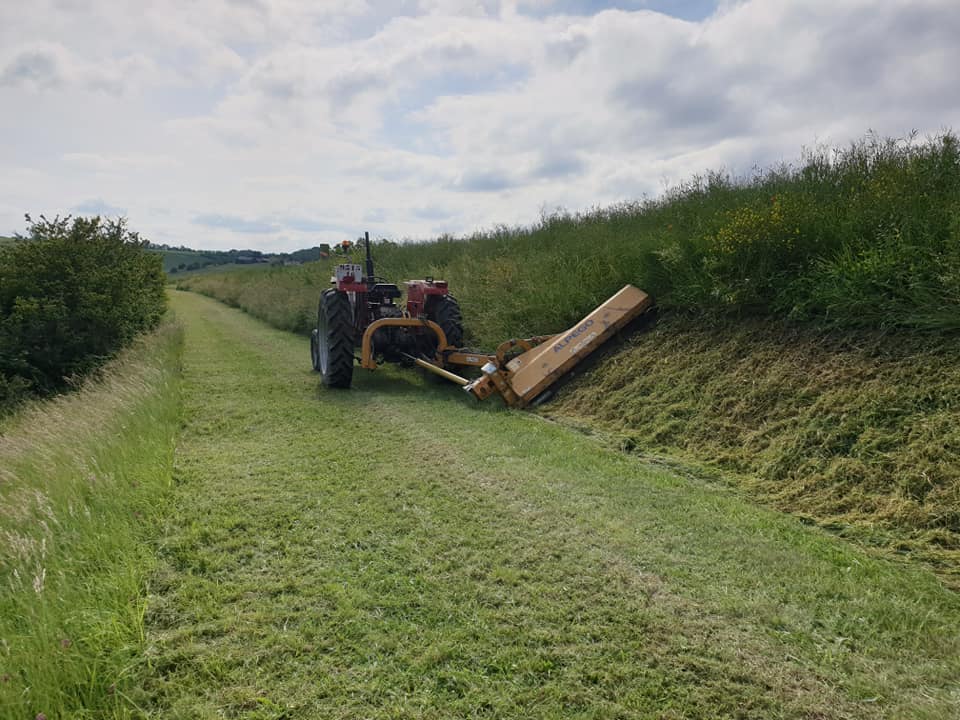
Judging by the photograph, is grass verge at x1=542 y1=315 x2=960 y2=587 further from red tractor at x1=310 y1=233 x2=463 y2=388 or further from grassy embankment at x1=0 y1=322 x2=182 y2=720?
grassy embankment at x1=0 y1=322 x2=182 y2=720

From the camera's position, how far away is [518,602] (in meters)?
3.05

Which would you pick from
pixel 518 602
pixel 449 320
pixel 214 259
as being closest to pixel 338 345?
pixel 449 320

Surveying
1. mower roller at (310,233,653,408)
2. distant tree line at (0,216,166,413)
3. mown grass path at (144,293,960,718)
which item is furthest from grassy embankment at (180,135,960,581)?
distant tree line at (0,216,166,413)

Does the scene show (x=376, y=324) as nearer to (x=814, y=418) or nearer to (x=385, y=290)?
(x=385, y=290)

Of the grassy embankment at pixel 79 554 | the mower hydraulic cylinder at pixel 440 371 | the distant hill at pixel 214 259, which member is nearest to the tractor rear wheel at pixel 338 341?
the mower hydraulic cylinder at pixel 440 371

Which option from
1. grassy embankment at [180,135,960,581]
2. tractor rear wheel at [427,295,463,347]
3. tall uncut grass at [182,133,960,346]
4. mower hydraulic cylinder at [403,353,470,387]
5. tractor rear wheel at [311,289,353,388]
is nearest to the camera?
grassy embankment at [180,135,960,581]

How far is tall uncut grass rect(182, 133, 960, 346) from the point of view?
5.14 m

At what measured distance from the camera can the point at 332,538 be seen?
3756 mm

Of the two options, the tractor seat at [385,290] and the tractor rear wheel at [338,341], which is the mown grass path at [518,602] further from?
the tractor seat at [385,290]

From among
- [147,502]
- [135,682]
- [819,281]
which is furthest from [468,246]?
[135,682]

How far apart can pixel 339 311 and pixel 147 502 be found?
453 centimetres

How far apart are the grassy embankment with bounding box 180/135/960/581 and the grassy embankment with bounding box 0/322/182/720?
12.5 ft

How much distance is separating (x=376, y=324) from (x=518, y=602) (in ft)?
18.1

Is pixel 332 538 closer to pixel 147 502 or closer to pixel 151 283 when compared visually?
pixel 147 502
